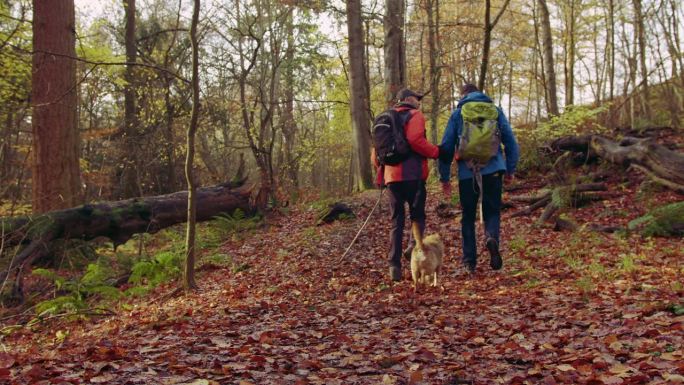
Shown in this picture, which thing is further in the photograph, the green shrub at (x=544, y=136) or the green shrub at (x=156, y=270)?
the green shrub at (x=544, y=136)

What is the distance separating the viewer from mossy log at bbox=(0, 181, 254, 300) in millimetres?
8875

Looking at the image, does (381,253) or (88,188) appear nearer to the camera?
(381,253)

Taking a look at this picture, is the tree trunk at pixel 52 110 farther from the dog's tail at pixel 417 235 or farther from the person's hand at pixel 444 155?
the person's hand at pixel 444 155

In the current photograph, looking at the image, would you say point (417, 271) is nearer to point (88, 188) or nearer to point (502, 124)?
point (502, 124)

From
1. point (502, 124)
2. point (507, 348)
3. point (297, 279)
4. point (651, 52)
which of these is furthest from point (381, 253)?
point (651, 52)

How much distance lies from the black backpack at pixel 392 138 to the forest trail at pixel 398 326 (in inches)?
67.9

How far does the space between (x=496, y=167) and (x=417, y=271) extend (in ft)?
5.76

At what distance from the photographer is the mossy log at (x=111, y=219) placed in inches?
349

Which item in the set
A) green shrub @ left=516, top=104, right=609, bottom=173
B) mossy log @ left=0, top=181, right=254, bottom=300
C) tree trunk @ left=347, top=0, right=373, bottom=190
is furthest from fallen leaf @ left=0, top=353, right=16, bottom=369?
green shrub @ left=516, top=104, right=609, bottom=173

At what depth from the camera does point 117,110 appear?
21.5m

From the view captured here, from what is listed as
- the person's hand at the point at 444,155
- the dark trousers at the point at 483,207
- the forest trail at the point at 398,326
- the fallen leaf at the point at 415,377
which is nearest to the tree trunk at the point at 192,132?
the forest trail at the point at 398,326

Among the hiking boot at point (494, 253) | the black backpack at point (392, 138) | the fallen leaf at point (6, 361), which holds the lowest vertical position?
the fallen leaf at point (6, 361)

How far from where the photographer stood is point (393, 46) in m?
13.2

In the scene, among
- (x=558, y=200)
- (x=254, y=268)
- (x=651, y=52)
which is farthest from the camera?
(x=651, y=52)
